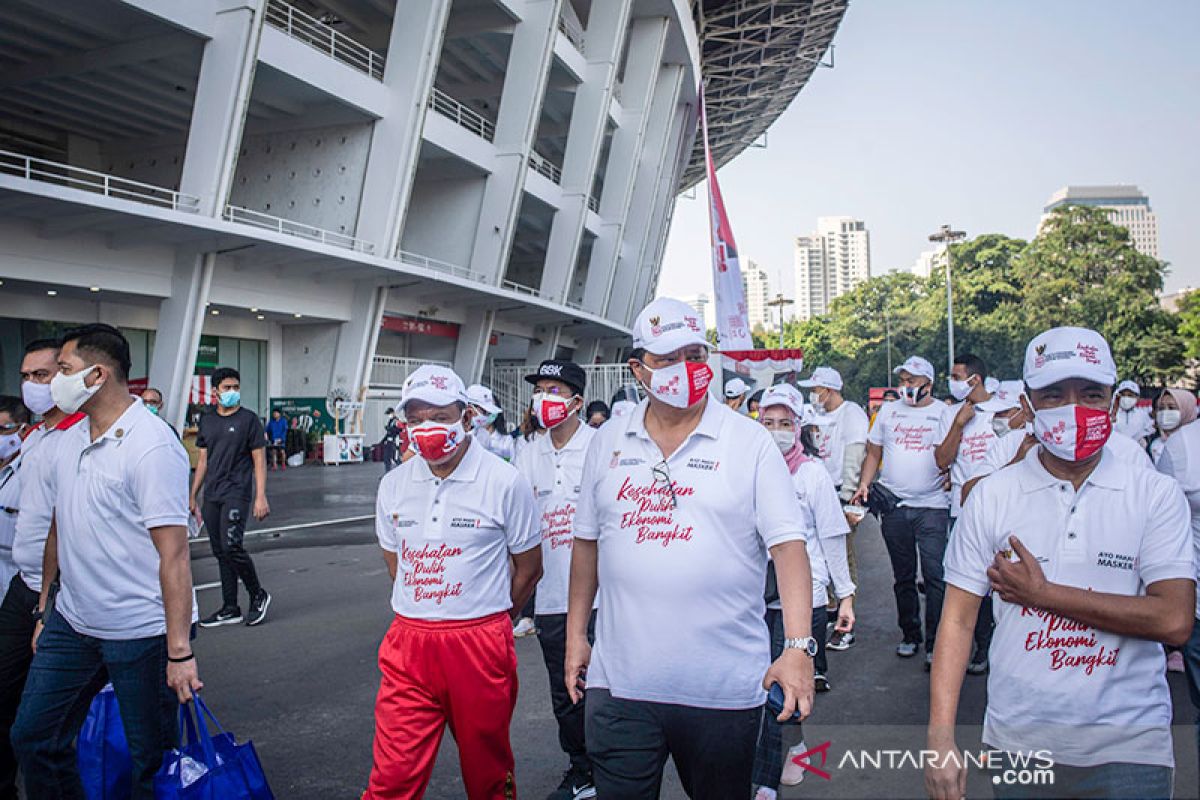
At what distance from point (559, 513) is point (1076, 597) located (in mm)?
2786

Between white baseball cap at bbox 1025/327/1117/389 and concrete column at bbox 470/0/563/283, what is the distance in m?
25.2

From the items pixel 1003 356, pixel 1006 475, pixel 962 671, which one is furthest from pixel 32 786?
pixel 1003 356

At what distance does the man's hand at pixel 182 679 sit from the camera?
3129 millimetres

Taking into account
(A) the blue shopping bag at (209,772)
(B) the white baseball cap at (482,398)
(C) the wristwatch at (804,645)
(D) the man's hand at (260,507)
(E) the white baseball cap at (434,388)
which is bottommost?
(A) the blue shopping bag at (209,772)

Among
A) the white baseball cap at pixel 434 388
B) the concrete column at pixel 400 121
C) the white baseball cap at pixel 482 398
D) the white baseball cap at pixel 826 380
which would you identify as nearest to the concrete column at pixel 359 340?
the concrete column at pixel 400 121

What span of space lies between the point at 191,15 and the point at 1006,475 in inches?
758

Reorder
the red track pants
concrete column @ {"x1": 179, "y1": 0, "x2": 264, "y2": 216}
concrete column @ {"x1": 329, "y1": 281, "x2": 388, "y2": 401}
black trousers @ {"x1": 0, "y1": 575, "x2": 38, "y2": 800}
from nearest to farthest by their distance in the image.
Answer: the red track pants < black trousers @ {"x1": 0, "y1": 575, "x2": 38, "y2": 800} < concrete column @ {"x1": 179, "y1": 0, "x2": 264, "y2": 216} < concrete column @ {"x1": 329, "y1": 281, "x2": 388, "y2": 401}

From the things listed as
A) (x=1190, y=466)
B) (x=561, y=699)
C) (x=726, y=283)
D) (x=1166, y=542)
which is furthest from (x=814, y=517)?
(x=726, y=283)

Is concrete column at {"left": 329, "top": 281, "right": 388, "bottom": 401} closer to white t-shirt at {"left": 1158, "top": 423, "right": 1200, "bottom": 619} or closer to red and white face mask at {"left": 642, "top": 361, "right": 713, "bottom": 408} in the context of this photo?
white t-shirt at {"left": 1158, "top": 423, "right": 1200, "bottom": 619}

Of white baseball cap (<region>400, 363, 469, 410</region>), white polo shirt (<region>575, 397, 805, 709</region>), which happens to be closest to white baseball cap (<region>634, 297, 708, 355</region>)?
white polo shirt (<region>575, 397, 805, 709</region>)

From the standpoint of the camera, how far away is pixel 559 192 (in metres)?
30.8

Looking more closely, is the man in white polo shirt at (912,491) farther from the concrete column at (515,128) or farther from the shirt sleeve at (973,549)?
the concrete column at (515,128)

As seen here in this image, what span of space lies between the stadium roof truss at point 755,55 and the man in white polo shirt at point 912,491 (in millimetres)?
38463

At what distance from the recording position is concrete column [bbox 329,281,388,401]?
80.1 ft
